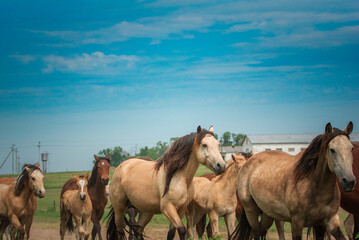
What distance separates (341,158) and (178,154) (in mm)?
3296

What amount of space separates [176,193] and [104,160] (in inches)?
205

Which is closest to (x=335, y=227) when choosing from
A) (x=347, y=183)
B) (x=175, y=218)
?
(x=347, y=183)

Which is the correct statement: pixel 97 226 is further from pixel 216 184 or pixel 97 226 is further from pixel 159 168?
pixel 159 168

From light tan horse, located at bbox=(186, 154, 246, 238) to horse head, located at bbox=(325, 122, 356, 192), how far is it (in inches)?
195

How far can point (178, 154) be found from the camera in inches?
339

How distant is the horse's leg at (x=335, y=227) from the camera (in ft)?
20.7

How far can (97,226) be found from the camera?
12234 mm

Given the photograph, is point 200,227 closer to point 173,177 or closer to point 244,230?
point 244,230

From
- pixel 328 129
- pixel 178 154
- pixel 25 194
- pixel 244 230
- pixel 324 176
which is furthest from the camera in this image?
pixel 25 194

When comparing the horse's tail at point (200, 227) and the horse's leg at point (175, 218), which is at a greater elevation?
the horse's leg at point (175, 218)

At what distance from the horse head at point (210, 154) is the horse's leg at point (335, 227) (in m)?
2.08

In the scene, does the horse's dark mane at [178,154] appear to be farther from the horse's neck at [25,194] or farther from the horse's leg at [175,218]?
the horse's neck at [25,194]

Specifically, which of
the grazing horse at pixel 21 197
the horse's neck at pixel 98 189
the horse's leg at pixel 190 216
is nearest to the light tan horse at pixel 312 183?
the horse's leg at pixel 190 216

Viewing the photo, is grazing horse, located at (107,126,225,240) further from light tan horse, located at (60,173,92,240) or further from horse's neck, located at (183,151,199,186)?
light tan horse, located at (60,173,92,240)
